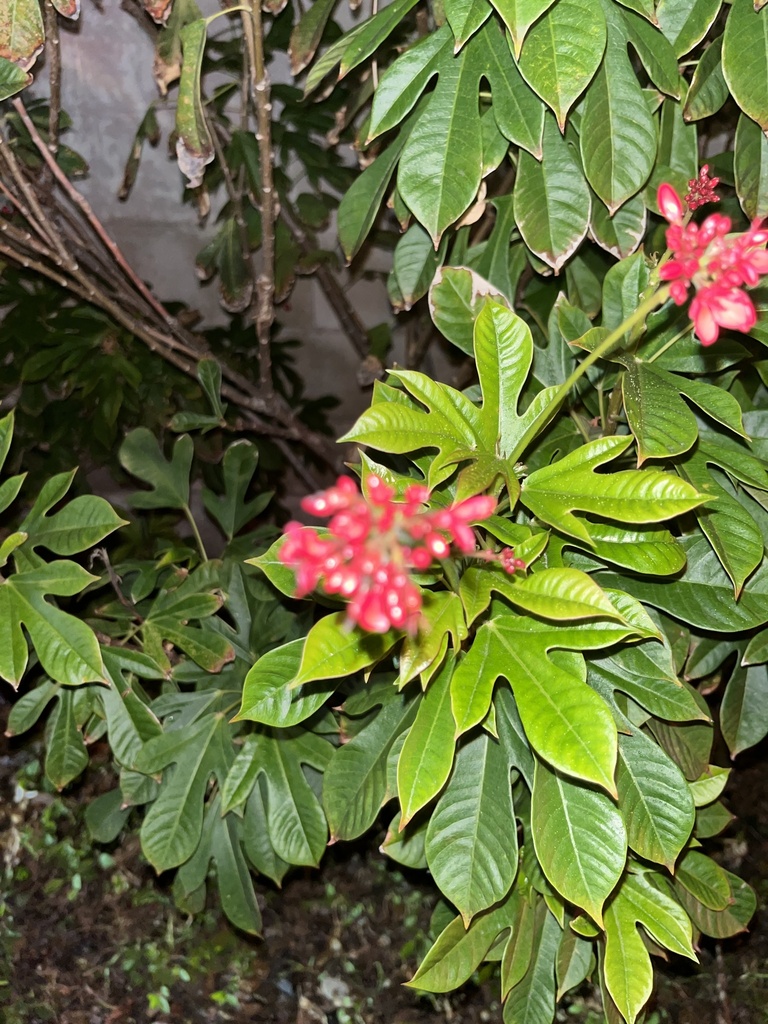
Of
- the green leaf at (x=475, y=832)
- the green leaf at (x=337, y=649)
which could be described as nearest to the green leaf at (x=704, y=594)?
the green leaf at (x=475, y=832)

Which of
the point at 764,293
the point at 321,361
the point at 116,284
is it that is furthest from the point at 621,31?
the point at 321,361

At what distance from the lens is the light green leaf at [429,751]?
2.84ft

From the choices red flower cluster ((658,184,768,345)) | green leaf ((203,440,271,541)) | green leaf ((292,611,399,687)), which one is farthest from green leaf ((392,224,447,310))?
red flower cluster ((658,184,768,345))

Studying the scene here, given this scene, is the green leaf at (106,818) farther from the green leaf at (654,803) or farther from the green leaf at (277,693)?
the green leaf at (654,803)

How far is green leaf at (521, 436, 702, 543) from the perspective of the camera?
801 millimetres

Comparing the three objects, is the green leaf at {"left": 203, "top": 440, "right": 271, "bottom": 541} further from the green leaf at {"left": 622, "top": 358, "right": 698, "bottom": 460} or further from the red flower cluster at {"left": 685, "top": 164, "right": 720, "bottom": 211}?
the red flower cluster at {"left": 685, "top": 164, "right": 720, "bottom": 211}

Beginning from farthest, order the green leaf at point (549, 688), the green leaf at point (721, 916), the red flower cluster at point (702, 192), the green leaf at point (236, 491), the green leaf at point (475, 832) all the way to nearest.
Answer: the green leaf at point (236, 491) → the green leaf at point (721, 916) → the green leaf at point (475, 832) → the red flower cluster at point (702, 192) → the green leaf at point (549, 688)

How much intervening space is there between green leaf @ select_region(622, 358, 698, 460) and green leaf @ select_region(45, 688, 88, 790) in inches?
37.6

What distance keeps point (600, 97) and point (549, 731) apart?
73 cm

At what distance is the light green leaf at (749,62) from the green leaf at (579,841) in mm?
730

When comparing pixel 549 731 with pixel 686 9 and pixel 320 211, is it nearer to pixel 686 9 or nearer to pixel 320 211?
pixel 686 9

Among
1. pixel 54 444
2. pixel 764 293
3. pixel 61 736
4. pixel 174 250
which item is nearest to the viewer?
pixel 764 293

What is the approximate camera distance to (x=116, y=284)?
1.81 metres

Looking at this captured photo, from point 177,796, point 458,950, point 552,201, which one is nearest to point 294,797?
point 177,796
